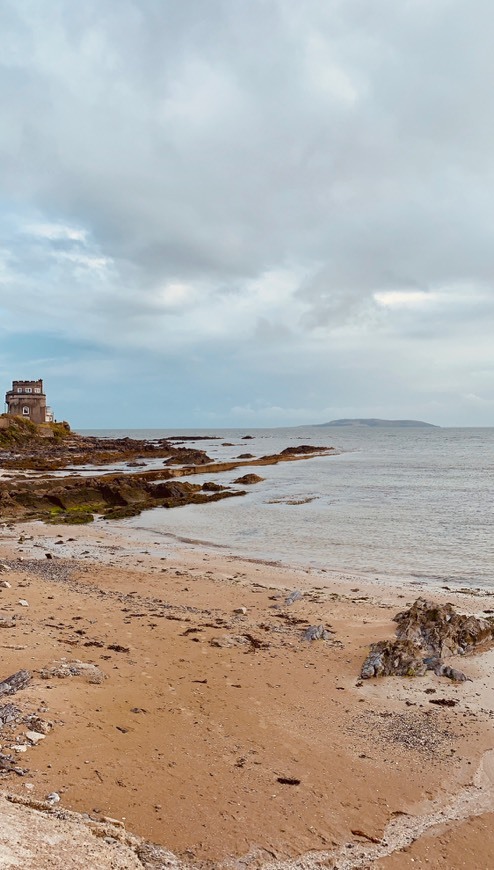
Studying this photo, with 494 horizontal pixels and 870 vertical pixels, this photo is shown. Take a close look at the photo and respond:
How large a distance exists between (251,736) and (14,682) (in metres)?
3.03

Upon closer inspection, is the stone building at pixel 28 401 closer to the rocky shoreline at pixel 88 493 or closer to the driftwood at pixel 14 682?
the rocky shoreline at pixel 88 493

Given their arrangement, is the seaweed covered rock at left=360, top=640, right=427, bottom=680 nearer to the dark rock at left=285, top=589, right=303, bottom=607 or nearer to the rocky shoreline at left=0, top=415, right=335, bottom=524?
the dark rock at left=285, top=589, right=303, bottom=607

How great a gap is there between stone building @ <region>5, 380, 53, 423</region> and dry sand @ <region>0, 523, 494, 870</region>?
306 feet

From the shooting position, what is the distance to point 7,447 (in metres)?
70.9

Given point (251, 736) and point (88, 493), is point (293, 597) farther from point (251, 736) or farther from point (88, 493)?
point (88, 493)

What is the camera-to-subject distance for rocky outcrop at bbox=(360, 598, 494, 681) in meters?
8.88

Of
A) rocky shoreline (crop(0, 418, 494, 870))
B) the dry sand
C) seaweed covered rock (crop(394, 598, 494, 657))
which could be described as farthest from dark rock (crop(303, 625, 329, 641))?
seaweed covered rock (crop(394, 598, 494, 657))

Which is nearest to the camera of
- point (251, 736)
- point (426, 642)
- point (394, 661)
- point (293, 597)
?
point (251, 736)

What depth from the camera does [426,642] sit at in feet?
32.5

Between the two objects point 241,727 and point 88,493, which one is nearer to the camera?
point 241,727

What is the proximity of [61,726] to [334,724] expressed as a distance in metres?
3.45

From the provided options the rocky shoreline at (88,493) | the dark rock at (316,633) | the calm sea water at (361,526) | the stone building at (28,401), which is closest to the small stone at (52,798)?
the dark rock at (316,633)

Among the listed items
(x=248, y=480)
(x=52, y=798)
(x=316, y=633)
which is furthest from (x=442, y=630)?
(x=248, y=480)

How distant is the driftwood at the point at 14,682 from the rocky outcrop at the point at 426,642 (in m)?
5.01
